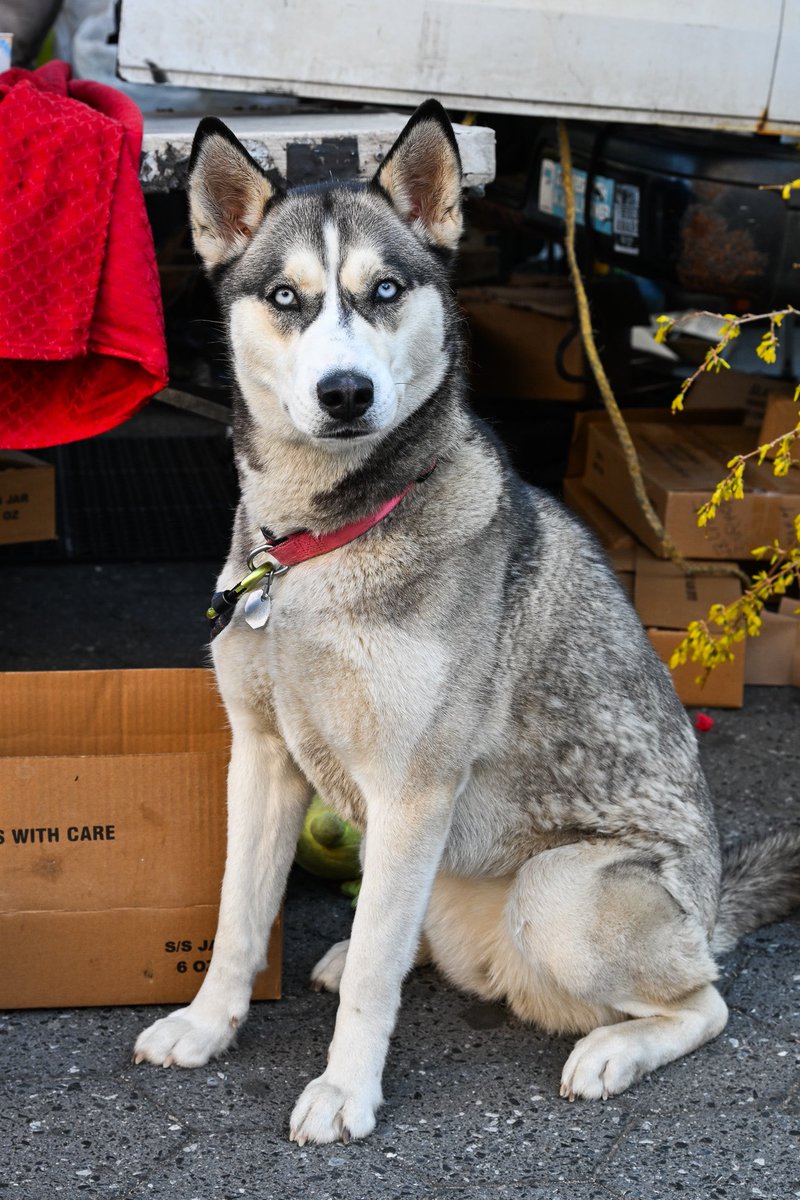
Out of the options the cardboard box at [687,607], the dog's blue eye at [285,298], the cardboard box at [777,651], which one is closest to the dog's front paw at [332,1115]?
the dog's blue eye at [285,298]

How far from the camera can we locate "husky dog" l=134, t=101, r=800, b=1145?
2346 millimetres

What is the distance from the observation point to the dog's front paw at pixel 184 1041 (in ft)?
8.34

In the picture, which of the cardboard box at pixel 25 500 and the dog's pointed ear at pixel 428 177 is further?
the cardboard box at pixel 25 500

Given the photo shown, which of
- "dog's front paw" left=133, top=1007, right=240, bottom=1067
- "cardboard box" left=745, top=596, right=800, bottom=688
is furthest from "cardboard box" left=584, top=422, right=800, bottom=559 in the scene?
"dog's front paw" left=133, top=1007, right=240, bottom=1067

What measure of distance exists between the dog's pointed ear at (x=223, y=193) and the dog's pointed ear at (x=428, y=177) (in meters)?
0.23

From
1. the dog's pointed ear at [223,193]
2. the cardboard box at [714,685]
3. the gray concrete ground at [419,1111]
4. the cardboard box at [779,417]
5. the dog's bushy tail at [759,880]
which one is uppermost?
the dog's pointed ear at [223,193]

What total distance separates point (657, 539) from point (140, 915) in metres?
2.26

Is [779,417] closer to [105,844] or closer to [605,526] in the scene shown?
[605,526]

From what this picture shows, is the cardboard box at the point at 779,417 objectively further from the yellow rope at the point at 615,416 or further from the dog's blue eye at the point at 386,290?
the dog's blue eye at the point at 386,290

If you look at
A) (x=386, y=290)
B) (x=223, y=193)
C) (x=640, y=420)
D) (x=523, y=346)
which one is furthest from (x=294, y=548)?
(x=523, y=346)

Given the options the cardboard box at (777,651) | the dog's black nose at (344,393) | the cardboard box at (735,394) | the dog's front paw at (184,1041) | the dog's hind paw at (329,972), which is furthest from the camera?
the cardboard box at (735,394)

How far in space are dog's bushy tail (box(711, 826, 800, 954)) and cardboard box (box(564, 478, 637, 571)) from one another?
127 centimetres

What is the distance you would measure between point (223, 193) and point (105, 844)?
52.4 inches

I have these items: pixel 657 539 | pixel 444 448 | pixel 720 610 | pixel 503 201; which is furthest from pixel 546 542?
pixel 503 201
